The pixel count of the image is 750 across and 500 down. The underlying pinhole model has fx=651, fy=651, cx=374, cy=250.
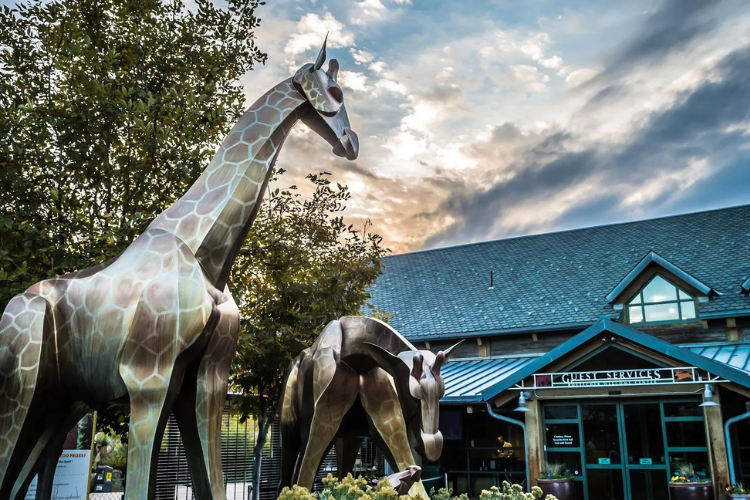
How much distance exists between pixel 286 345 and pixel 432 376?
19.0ft

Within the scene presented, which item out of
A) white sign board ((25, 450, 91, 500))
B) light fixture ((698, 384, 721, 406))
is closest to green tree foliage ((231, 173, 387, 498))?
white sign board ((25, 450, 91, 500))

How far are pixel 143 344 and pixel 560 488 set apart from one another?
39.9 feet

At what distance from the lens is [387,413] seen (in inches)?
289

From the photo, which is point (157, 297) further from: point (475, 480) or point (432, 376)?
point (475, 480)

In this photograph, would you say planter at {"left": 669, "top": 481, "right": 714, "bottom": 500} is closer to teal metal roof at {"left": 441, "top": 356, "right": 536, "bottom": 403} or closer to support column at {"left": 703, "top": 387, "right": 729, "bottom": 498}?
support column at {"left": 703, "top": 387, "right": 729, "bottom": 498}

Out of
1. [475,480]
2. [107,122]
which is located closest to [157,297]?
[107,122]

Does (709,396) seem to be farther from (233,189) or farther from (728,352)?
(233,189)

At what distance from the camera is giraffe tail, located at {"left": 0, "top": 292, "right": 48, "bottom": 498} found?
4754 mm

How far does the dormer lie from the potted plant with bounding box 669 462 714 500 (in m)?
4.46

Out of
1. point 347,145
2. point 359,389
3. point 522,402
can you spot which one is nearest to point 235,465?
point 522,402

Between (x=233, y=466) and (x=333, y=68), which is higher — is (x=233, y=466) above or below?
below

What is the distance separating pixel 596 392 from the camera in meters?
15.1

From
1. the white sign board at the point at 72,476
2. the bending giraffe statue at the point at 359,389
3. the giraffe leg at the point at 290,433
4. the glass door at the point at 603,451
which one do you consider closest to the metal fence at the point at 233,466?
the white sign board at the point at 72,476

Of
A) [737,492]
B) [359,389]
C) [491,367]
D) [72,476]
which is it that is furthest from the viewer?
[491,367]
